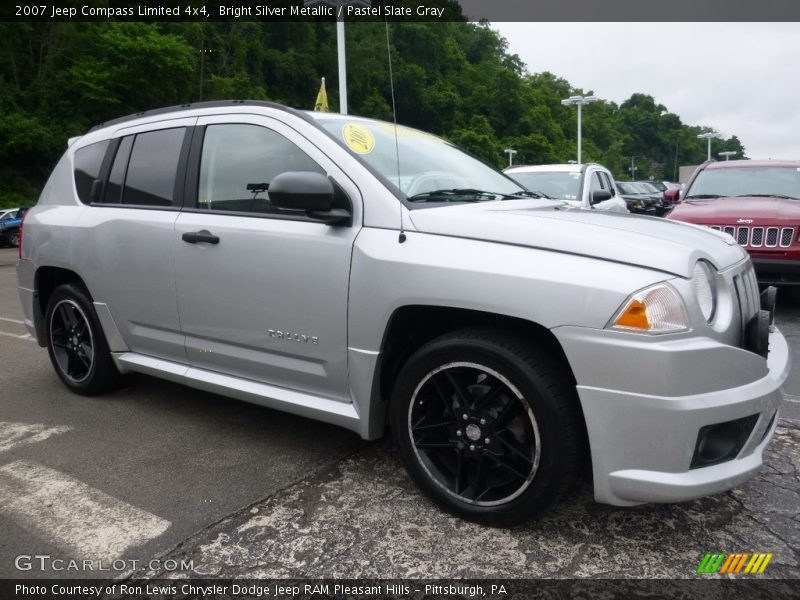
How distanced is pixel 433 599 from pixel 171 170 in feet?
8.55

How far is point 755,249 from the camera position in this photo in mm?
6492

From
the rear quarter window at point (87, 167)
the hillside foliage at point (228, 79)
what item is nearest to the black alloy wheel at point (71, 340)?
the rear quarter window at point (87, 167)

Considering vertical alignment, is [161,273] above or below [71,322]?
above

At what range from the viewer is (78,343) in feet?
14.2

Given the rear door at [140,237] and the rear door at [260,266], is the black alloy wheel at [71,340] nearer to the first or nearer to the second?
the rear door at [140,237]

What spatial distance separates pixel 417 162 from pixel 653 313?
59.9 inches

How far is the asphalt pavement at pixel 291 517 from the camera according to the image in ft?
7.94

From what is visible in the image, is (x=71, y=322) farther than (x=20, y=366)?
No

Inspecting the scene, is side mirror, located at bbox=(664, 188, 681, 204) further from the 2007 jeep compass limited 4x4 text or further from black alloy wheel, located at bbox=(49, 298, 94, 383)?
black alloy wheel, located at bbox=(49, 298, 94, 383)

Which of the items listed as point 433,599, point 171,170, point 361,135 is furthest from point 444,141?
point 433,599

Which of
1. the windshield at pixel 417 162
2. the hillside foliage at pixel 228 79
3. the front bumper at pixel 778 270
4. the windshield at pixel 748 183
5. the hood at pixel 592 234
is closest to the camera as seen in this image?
the hood at pixel 592 234

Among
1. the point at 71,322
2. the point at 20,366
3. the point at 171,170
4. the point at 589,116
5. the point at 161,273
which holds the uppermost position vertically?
the point at 589,116

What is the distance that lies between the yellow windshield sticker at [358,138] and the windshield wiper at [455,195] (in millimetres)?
358

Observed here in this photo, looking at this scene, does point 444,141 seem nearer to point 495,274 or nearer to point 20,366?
point 495,274
